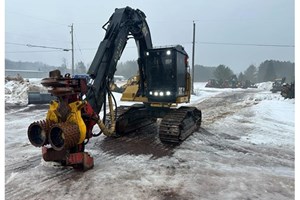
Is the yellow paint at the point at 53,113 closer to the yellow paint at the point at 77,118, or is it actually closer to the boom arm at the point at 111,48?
the yellow paint at the point at 77,118

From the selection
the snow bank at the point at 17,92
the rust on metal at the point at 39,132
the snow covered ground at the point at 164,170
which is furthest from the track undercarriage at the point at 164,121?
the snow bank at the point at 17,92

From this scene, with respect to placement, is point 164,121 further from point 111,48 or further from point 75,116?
point 75,116

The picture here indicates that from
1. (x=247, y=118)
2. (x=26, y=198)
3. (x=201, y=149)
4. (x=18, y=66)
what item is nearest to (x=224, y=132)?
(x=201, y=149)

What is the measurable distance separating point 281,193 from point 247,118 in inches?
351

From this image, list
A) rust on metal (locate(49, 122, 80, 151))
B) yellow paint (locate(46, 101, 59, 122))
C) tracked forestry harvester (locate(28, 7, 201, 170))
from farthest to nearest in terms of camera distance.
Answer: yellow paint (locate(46, 101, 59, 122)), tracked forestry harvester (locate(28, 7, 201, 170)), rust on metal (locate(49, 122, 80, 151))

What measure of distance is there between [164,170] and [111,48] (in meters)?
3.55

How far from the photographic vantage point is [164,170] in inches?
222

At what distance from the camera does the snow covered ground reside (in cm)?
458

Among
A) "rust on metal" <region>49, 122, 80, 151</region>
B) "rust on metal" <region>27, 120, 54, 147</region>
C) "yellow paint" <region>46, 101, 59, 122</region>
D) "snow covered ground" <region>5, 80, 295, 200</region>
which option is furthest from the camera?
"yellow paint" <region>46, 101, 59, 122</region>

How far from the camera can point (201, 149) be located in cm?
734

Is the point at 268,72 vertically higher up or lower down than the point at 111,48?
higher up

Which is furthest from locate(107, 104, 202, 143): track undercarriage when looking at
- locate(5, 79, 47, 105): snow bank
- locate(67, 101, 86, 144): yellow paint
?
locate(5, 79, 47, 105): snow bank

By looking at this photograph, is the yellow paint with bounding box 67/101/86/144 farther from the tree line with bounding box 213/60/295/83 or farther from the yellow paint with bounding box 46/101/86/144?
the tree line with bounding box 213/60/295/83

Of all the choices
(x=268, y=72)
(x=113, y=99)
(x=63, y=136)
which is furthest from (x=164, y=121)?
(x=268, y=72)
